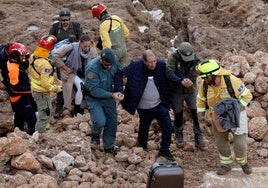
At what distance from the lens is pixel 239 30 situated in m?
11.7

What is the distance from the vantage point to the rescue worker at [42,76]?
700 cm

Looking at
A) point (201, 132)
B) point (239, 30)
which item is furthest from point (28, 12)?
point (201, 132)

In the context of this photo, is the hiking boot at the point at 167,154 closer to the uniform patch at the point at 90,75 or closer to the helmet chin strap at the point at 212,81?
the helmet chin strap at the point at 212,81

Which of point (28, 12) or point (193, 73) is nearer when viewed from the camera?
point (193, 73)

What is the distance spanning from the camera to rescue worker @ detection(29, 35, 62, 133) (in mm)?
7000

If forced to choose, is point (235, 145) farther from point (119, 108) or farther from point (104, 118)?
point (119, 108)

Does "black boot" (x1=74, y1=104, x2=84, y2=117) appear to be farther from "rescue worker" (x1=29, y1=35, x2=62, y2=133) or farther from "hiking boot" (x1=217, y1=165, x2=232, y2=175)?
"hiking boot" (x1=217, y1=165, x2=232, y2=175)

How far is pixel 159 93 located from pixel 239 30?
229 inches

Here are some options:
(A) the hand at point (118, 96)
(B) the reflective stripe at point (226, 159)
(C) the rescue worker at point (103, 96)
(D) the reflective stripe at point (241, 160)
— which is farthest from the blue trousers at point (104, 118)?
(D) the reflective stripe at point (241, 160)

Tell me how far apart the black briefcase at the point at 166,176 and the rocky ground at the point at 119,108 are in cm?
92

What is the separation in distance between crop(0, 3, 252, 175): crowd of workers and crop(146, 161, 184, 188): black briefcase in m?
1.11

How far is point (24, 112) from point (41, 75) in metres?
0.87

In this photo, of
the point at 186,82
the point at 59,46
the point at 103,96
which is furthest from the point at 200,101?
the point at 59,46

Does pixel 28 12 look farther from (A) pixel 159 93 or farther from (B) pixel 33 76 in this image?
(A) pixel 159 93
